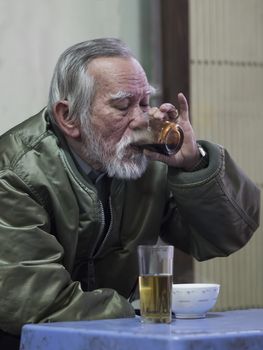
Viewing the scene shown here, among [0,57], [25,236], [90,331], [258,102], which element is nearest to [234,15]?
[258,102]

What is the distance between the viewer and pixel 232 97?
12.6ft

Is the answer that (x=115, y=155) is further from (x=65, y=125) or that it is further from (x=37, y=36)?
(x=37, y=36)

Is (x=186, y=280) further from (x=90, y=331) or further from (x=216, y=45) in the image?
(x=90, y=331)

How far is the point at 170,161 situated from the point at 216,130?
61.0 inches

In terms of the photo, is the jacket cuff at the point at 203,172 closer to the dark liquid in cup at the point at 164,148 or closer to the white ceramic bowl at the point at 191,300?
the dark liquid in cup at the point at 164,148

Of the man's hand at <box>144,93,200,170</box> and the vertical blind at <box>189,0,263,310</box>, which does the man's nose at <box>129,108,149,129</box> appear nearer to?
the man's hand at <box>144,93,200,170</box>

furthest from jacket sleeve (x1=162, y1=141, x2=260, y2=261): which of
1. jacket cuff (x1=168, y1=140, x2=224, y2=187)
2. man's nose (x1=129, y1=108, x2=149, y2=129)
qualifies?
man's nose (x1=129, y1=108, x2=149, y2=129)


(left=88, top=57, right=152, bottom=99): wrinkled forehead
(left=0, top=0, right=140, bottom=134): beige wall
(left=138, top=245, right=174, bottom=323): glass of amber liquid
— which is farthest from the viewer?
(left=0, top=0, right=140, bottom=134): beige wall

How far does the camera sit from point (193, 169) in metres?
2.30

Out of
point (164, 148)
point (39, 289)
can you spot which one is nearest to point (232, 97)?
point (164, 148)

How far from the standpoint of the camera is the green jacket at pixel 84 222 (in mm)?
2016

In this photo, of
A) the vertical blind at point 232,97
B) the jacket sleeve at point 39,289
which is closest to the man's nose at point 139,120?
the jacket sleeve at point 39,289

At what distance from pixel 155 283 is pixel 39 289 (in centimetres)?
41

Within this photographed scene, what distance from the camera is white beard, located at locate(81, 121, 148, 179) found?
230cm
